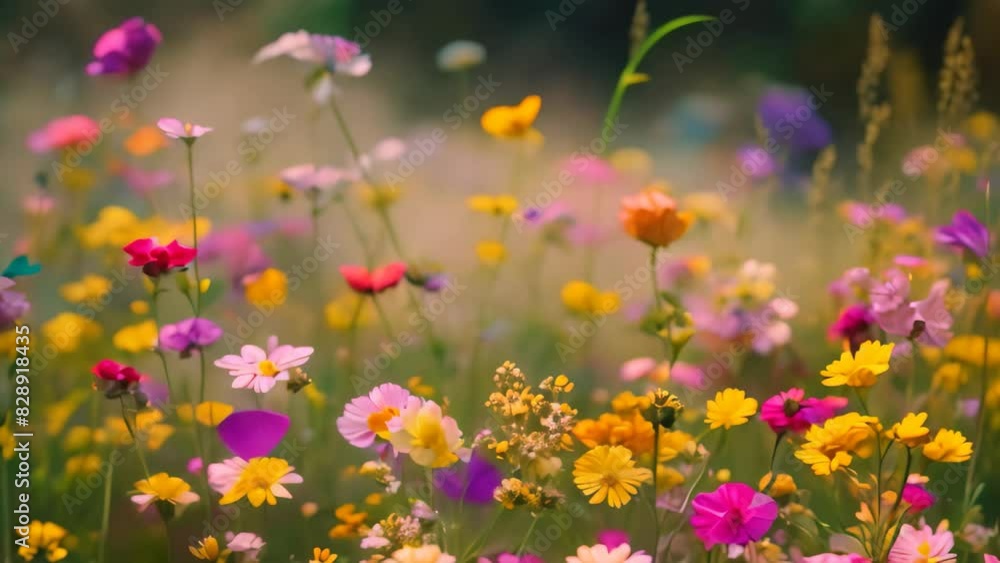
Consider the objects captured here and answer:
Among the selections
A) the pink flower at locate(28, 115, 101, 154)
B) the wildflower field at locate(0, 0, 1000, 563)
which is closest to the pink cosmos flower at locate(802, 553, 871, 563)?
the wildflower field at locate(0, 0, 1000, 563)

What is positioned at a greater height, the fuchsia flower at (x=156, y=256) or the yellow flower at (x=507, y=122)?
the fuchsia flower at (x=156, y=256)

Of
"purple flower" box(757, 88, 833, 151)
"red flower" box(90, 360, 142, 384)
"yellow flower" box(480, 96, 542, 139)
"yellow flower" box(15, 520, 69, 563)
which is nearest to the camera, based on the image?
"red flower" box(90, 360, 142, 384)

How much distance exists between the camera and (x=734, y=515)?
0.86 m

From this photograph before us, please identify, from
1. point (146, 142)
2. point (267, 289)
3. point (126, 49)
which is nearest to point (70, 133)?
point (146, 142)

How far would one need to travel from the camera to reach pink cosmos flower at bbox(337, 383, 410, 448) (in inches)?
36.3

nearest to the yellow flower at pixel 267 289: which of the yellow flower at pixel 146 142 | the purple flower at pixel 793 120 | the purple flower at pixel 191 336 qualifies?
the purple flower at pixel 191 336

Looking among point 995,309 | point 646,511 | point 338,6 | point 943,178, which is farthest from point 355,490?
point 338,6

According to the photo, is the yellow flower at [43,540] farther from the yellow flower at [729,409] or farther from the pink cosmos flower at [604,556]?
the yellow flower at [729,409]

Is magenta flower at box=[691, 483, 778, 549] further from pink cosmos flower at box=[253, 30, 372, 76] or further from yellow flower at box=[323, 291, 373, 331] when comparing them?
pink cosmos flower at box=[253, 30, 372, 76]

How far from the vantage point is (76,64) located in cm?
236

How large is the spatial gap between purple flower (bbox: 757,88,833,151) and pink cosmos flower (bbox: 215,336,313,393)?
52.8 inches

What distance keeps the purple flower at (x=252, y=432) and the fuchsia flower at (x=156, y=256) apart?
0.48 feet

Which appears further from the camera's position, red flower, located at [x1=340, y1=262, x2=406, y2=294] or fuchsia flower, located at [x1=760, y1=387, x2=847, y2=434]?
red flower, located at [x1=340, y1=262, x2=406, y2=294]

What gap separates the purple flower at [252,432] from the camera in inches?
38.0
